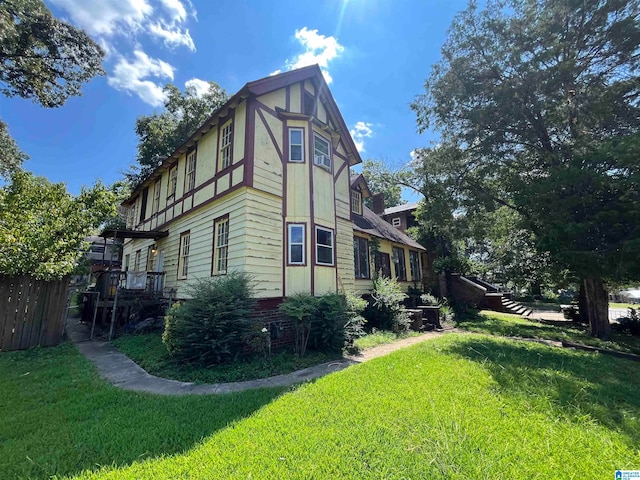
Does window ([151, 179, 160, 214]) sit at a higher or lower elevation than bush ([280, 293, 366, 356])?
higher

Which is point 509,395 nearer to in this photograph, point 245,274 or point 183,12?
point 245,274

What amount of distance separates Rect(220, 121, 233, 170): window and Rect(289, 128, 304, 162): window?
83.6 inches

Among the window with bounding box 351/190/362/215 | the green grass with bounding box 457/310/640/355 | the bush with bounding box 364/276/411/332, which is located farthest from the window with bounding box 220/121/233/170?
the green grass with bounding box 457/310/640/355

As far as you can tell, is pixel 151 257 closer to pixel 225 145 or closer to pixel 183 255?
pixel 183 255

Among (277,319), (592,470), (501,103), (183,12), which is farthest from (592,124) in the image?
(183,12)

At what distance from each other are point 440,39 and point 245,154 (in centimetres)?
1107

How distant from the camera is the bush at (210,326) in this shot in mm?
6719

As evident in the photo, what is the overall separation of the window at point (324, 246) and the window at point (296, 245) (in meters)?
0.62

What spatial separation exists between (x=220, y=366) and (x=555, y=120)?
46.1 feet

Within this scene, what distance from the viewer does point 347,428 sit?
11.8 feet

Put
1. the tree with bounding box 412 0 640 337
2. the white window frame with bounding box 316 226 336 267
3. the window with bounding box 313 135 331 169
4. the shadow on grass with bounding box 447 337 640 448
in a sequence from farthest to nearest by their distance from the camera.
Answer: the window with bounding box 313 135 331 169
the white window frame with bounding box 316 226 336 267
the tree with bounding box 412 0 640 337
the shadow on grass with bounding box 447 337 640 448

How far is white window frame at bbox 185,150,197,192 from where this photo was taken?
1197 cm

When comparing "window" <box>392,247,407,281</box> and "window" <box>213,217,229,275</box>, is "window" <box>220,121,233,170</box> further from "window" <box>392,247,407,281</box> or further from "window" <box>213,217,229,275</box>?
"window" <box>392,247,407,281</box>

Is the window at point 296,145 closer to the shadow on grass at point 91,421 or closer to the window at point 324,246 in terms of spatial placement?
the window at point 324,246
